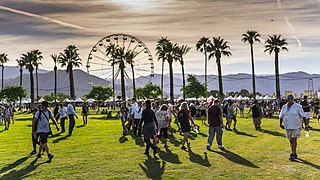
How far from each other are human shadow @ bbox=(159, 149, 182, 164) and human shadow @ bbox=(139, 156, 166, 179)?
1.03ft

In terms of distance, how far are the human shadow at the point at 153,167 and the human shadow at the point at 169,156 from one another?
315 mm

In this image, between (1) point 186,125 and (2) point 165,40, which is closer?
(1) point 186,125

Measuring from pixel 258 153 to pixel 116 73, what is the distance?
53.7 m

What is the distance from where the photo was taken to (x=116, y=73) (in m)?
66.2

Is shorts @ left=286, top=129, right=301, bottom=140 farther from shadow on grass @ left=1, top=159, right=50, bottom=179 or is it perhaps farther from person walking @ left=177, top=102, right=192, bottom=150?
shadow on grass @ left=1, top=159, right=50, bottom=179

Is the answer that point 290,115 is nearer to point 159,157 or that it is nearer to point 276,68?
point 159,157

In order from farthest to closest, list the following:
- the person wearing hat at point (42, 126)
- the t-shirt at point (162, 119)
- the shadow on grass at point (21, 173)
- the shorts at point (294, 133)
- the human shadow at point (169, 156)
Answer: the t-shirt at point (162, 119) → the person wearing hat at point (42, 126) → the human shadow at point (169, 156) → the shorts at point (294, 133) → the shadow on grass at point (21, 173)

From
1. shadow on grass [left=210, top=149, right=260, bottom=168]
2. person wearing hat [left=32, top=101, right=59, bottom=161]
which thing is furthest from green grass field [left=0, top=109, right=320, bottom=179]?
person wearing hat [left=32, top=101, right=59, bottom=161]

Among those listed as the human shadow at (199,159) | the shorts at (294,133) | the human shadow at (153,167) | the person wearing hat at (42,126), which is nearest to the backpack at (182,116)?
the human shadow at (199,159)

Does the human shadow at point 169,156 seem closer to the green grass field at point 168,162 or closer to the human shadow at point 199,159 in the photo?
the green grass field at point 168,162

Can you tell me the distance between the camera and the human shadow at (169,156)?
12.4 metres

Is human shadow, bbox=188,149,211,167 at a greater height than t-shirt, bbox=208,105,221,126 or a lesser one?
lesser

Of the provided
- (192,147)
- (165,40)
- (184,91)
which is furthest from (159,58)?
(192,147)

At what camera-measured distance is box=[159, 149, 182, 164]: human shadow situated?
12.4 m
